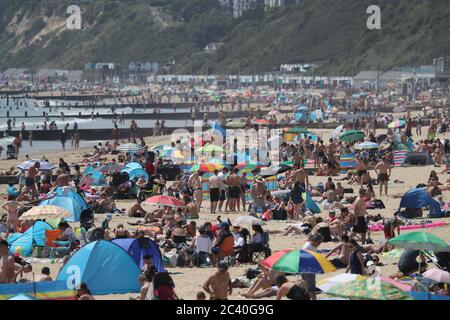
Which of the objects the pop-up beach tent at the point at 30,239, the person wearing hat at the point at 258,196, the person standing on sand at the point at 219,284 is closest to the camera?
the person standing on sand at the point at 219,284

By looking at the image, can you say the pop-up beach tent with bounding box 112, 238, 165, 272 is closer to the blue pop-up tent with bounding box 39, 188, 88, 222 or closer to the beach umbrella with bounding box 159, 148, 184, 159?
the blue pop-up tent with bounding box 39, 188, 88, 222

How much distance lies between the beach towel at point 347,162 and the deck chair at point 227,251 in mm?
11407

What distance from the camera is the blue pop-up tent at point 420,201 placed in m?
16.5

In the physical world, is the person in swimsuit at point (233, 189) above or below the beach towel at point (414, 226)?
above

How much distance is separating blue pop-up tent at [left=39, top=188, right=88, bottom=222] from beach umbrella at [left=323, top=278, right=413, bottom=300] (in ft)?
24.5

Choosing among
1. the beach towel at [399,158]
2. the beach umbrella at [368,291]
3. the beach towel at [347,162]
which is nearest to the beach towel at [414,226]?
the beach umbrella at [368,291]

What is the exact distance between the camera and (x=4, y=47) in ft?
543

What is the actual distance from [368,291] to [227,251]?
4.35 meters

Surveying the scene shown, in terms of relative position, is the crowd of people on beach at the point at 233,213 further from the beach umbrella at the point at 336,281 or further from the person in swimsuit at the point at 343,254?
the beach umbrella at the point at 336,281

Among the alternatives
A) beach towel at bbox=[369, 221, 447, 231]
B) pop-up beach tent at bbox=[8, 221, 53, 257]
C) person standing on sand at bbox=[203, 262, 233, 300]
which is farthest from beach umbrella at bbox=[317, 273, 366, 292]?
beach towel at bbox=[369, 221, 447, 231]

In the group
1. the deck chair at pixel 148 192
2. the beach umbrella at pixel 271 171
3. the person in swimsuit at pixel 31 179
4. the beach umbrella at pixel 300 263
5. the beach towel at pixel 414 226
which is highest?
the beach umbrella at pixel 300 263

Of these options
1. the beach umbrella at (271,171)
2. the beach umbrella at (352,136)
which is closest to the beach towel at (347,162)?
the beach umbrella at (352,136)

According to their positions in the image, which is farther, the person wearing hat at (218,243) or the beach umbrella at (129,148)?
the beach umbrella at (129,148)

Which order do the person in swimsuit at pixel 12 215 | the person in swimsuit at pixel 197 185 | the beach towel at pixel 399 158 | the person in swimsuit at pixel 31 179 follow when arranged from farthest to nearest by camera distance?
the beach towel at pixel 399 158, the person in swimsuit at pixel 31 179, the person in swimsuit at pixel 197 185, the person in swimsuit at pixel 12 215
